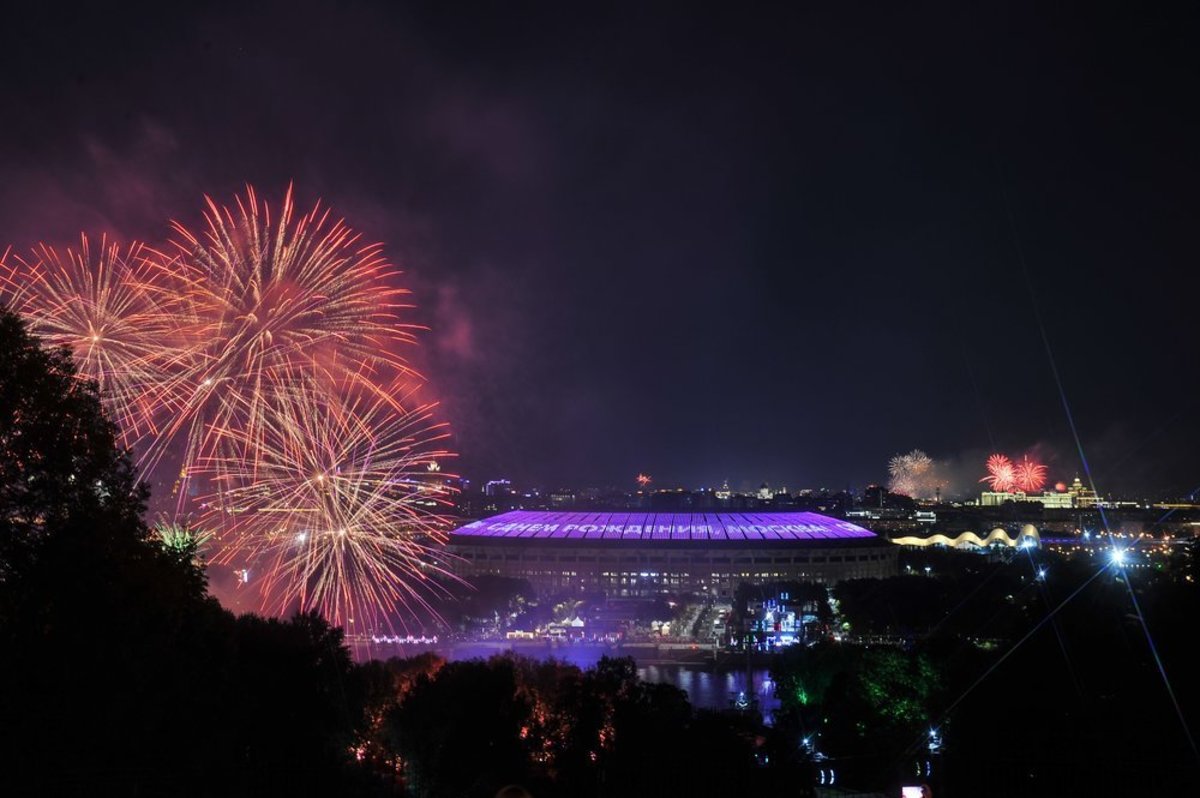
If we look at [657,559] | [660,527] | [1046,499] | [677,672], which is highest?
[1046,499]

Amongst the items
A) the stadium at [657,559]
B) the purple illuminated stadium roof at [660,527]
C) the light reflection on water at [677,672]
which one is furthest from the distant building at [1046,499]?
the light reflection on water at [677,672]

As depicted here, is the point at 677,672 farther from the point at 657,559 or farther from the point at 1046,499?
the point at 1046,499

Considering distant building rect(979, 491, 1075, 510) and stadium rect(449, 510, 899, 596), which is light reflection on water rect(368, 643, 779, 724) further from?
distant building rect(979, 491, 1075, 510)

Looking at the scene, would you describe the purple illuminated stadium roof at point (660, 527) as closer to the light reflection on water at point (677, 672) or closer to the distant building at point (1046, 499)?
the light reflection on water at point (677, 672)

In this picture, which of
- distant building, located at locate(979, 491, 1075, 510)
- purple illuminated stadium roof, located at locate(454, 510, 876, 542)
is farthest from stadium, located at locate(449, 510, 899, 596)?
distant building, located at locate(979, 491, 1075, 510)

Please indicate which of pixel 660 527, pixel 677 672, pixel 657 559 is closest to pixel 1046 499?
pixel 660 527

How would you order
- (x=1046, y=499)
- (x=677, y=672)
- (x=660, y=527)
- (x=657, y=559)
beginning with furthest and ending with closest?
1. (x=1046, y=499)
2. (x=660, y=527)
3. (x=657, y=559)
4. (x=677, y=672)

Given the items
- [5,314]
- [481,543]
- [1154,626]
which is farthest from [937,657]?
[481,543]

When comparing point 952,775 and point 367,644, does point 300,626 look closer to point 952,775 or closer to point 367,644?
point 952,775
